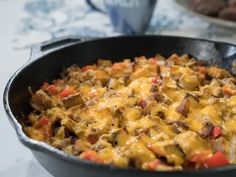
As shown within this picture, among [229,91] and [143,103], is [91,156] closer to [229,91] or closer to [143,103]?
[143,103]

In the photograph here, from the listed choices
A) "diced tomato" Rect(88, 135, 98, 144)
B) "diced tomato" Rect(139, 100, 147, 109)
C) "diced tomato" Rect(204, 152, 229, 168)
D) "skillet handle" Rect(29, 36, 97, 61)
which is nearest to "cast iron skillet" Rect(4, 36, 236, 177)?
"skillet handle" Rect(29, 36, 97, 61)

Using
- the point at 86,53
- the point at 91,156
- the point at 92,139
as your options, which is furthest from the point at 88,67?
the point at 91,156

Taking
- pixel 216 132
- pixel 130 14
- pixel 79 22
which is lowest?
pixel 79 22

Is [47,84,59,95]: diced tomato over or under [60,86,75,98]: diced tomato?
under

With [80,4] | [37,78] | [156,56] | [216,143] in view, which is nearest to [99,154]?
[216,143]

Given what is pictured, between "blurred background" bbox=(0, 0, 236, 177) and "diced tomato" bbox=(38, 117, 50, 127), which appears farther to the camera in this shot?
"blurred background" bbox=(0, 0, 236, 177)

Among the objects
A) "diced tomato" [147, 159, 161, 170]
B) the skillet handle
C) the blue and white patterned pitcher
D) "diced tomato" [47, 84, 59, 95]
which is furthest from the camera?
the blue and white patterned pitcher

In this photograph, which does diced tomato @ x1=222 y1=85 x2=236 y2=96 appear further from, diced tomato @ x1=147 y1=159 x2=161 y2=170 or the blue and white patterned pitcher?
the blue and white patterned pitcher

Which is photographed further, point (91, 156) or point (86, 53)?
point (86, 53)

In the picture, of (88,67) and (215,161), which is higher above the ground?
(215,161)
